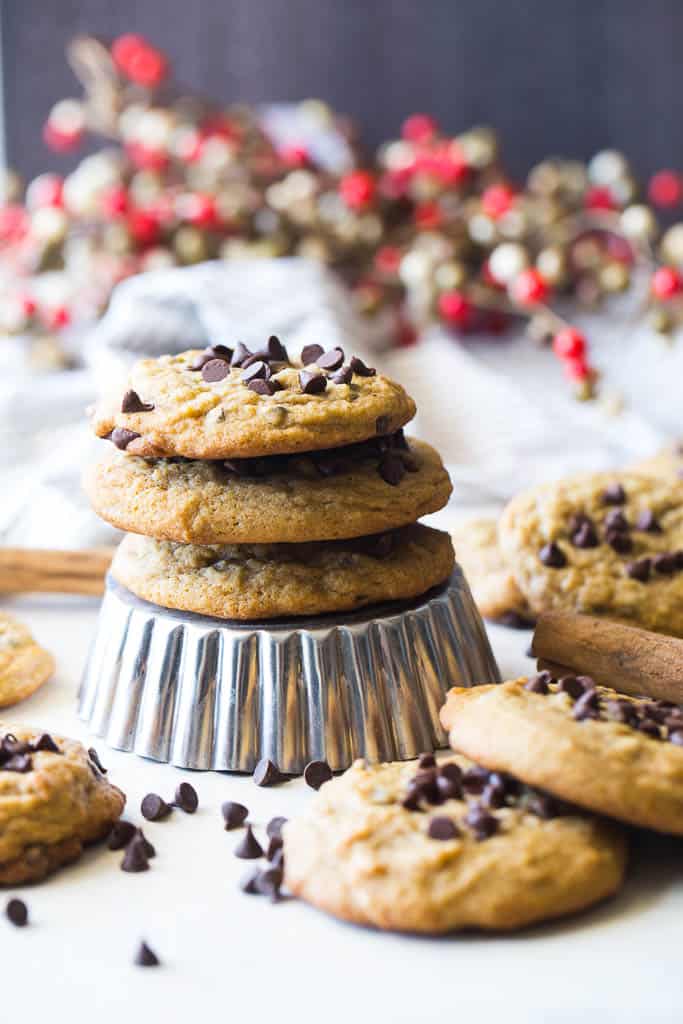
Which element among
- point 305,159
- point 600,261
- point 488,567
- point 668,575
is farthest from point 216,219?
point 668,575

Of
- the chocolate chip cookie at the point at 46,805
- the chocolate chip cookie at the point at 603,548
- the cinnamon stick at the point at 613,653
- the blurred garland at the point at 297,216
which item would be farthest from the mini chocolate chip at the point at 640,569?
the blurred garland at the point at 297,216

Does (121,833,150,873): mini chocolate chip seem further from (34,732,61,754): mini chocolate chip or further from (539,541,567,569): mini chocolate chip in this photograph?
(539,541,567,569): mini chocolate chip

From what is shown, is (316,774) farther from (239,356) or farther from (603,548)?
(603,548)

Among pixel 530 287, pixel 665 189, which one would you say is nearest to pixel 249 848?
pixel 530 287

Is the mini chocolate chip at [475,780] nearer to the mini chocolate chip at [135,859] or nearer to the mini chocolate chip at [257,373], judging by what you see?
the mini chocolate chip at [135,859]

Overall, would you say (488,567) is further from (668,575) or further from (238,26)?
(238,26)
